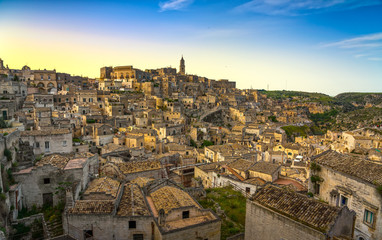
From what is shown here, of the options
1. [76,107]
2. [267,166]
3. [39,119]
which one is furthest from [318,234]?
[76,107]

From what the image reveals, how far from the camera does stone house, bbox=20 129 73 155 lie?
21.7 m

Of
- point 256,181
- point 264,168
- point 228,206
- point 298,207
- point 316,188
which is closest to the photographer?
point 298,207

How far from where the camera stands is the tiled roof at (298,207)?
975 cm

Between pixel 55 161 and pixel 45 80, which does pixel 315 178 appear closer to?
pixel 55 161

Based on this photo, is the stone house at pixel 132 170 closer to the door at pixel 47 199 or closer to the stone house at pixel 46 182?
the stone house at pixel 46 182

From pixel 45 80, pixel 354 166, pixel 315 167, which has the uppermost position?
pixel 45 80

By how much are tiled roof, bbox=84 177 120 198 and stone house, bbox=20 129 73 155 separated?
714 centimetres

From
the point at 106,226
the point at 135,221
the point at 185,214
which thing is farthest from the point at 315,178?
the point at 106,226

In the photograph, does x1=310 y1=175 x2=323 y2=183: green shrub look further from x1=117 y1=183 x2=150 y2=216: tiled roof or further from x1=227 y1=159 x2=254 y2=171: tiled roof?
x1=117 y1=183 x2=150 y2=216: tiled roof

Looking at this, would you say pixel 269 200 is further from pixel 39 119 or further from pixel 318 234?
pixel 39 119

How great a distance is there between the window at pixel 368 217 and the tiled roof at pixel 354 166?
162 cm

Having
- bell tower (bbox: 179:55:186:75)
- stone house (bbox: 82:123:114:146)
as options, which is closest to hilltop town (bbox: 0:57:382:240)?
stone house (bbox: 82:123:114:146)

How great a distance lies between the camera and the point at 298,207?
1071 cm

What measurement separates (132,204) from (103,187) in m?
3.31
